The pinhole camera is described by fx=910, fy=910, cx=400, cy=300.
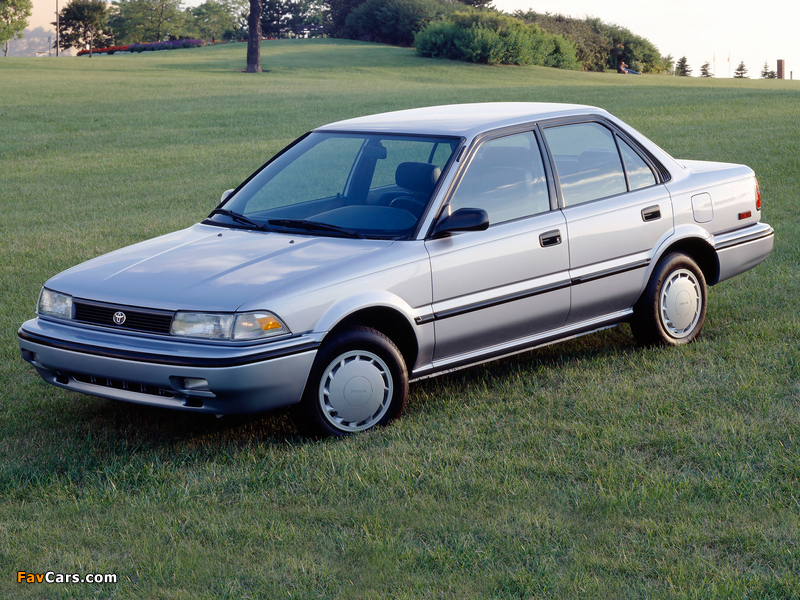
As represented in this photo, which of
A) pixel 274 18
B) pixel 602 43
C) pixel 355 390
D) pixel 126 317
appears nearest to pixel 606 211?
pixel 355 390

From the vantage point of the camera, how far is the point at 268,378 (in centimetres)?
434

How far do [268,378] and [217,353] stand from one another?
0.27 m

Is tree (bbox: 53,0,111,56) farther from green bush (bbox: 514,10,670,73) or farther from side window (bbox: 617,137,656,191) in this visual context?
side window (bbox: 617,137,656,191)

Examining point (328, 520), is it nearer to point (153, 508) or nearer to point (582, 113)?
point (153, 508)

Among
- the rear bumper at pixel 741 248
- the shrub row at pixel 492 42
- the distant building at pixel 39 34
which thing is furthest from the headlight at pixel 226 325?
the distant building at pixel 39 34

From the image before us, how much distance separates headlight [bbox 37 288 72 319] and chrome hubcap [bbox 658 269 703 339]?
3679mm

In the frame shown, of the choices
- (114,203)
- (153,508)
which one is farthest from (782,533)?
(114,203)

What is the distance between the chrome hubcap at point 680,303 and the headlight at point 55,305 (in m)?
3.68

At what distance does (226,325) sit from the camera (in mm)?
4320

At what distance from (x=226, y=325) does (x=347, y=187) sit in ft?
5.47

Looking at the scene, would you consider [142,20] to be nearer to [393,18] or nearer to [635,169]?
[393,18]

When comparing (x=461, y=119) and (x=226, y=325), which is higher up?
(x=461, y=119)

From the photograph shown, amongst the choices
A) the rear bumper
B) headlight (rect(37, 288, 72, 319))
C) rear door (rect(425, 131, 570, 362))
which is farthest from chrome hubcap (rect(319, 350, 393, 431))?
the rear bumper

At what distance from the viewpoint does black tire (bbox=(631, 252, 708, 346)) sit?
5980 mm
